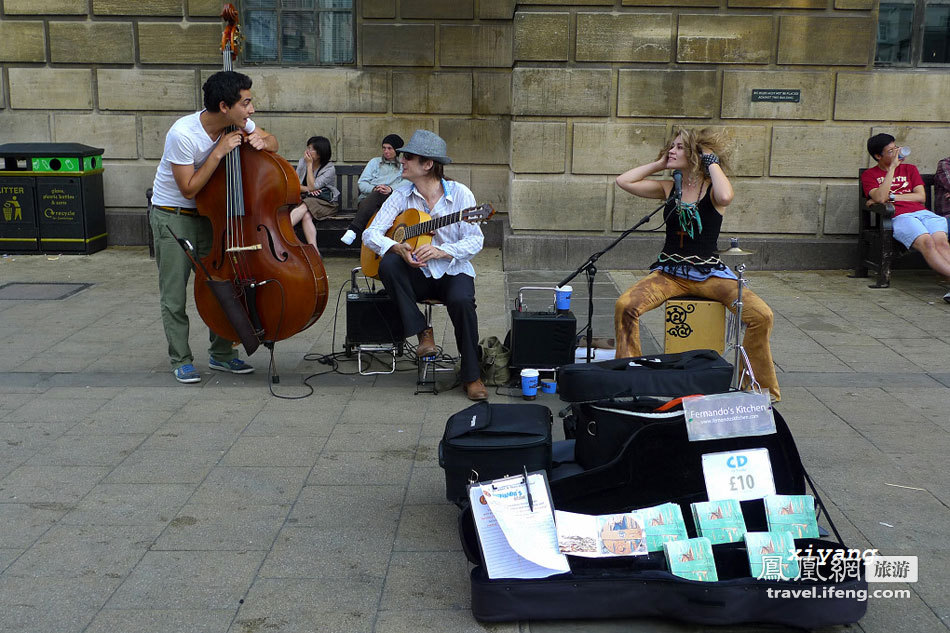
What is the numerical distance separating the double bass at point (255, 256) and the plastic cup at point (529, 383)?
4.31 ft

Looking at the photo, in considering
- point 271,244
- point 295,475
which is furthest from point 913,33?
point 295,475

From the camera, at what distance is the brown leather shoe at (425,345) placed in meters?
6.23

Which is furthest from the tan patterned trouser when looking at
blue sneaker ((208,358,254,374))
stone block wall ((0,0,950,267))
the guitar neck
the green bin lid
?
the green bin lid

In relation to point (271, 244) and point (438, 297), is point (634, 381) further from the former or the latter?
point (271, 244)

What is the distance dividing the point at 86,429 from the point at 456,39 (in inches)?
271

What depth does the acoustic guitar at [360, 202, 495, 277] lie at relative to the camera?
5.91 m

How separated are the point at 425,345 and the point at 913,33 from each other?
6644mm

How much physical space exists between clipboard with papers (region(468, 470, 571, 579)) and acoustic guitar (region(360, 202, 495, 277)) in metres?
2.65

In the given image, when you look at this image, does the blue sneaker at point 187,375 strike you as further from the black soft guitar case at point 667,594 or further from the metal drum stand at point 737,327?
the metal drum stand at point 737,327

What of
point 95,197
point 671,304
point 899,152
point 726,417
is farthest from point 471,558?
point 95,197

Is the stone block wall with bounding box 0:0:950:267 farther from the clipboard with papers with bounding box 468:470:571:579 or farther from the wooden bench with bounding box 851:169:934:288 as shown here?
the clipboard with papers with bounding box 468:470:571:579

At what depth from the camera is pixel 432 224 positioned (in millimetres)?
6031

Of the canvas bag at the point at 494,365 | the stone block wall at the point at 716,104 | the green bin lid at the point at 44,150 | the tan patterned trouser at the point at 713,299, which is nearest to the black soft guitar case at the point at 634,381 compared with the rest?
the tan patterned trouser at the point at 713,299

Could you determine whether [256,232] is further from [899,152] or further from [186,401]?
[899,152]
